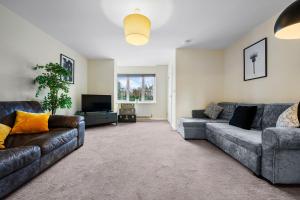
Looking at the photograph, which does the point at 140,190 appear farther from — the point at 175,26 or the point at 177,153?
the point at 175,26

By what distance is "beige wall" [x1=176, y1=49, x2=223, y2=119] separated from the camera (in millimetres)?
4543

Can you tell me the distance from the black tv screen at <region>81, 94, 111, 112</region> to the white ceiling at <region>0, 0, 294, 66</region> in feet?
5.59

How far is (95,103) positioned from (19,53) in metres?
2.65

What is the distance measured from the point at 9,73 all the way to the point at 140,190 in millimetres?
2832

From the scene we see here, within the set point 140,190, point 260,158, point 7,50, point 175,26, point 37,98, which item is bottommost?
point 140,190

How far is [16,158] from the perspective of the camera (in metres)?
1.47

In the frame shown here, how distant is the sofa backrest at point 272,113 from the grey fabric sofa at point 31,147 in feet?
10.2

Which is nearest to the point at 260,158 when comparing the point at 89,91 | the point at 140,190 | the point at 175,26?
the point at 140,190

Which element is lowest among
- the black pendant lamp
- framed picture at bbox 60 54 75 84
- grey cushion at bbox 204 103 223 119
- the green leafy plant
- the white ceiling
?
grey cushion at bbox 204 103 223 119

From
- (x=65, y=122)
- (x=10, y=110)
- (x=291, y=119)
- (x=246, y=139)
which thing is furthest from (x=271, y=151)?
(x=10, y=110)

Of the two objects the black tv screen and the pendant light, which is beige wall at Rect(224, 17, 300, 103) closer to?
the pendant light

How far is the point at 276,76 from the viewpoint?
2.72 metres

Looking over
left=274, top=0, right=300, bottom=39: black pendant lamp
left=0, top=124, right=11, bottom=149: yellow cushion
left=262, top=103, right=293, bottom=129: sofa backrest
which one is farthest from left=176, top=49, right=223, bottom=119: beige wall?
left=0, top=124, right=11, bottom=149: yellow cushion

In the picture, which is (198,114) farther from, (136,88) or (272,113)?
(136,88)
